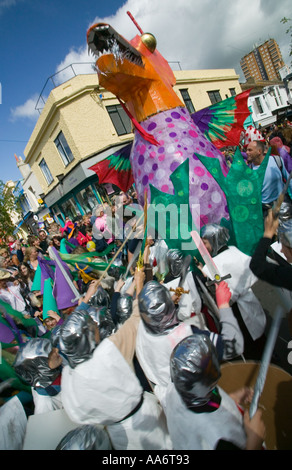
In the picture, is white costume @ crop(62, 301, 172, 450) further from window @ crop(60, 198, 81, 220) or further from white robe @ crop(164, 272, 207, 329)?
window @ crop(60, 198, 81, 220)

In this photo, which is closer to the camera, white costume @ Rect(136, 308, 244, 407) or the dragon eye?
white costume @ Rect(136, 308, 244, 407)

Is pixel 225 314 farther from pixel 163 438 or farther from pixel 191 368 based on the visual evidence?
pixel 163 438

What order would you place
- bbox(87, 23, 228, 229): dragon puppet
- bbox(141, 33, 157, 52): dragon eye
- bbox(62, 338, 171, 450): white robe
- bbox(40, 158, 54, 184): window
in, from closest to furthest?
bbox(62, 338, 171, 450): white robe < bbox(87, 23, 228, 229): dragon puppet < bbox(141, 33, 157, 52): dragon eye < bbox(40, 158, 54, 184): window

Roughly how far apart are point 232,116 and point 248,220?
2.11 meters

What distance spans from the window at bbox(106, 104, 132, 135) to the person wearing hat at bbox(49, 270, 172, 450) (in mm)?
13691

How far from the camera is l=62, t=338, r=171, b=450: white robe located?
150 cm

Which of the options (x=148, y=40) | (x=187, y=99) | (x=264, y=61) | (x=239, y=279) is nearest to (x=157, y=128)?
(x=148, y=40)

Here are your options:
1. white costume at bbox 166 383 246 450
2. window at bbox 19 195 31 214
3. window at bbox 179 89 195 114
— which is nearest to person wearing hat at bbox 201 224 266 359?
white costume at bbox 166 383 246 450

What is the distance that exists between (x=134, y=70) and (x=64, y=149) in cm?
1230

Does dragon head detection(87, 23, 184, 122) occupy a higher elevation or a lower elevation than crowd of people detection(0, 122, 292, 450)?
higher

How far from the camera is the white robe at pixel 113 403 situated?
4.91ft

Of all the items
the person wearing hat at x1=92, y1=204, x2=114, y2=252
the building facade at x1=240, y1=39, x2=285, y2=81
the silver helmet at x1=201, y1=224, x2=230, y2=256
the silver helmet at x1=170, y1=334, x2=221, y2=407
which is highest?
the building facade at x1=240, y1=39, x2=285, y2=81

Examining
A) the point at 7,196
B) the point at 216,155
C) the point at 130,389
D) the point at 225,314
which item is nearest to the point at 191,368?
the point at 130,389

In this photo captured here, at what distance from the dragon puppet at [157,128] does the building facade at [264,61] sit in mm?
145011
